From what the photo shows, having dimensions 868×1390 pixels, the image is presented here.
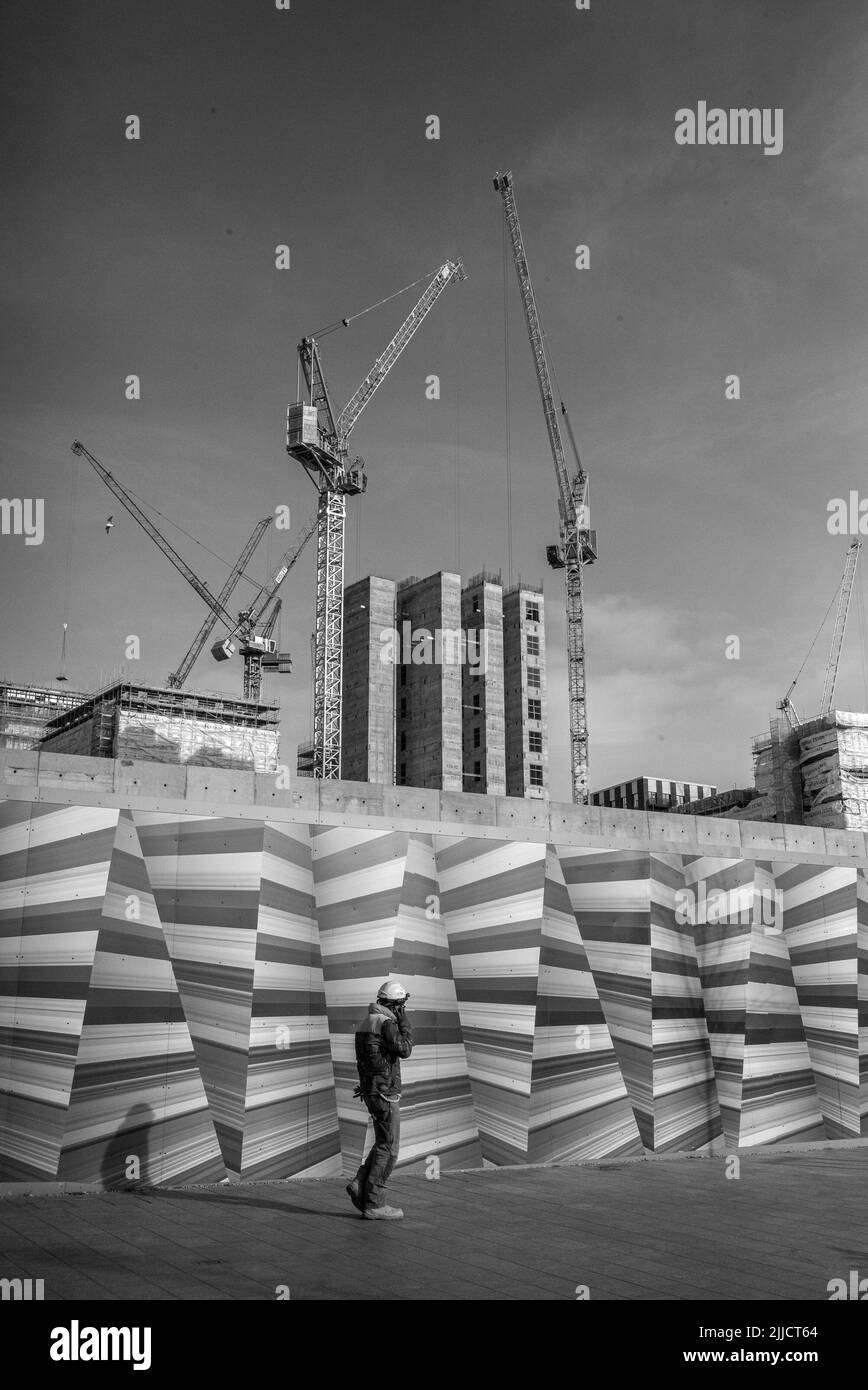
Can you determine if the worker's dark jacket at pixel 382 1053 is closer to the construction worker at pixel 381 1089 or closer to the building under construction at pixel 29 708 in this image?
the construction worker at pixel 381 1089

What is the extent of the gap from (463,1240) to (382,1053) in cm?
170

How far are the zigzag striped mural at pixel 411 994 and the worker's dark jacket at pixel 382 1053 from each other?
7.88ft

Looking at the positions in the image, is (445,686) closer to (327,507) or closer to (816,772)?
(327,507)

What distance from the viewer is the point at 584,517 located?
8962 centimetres

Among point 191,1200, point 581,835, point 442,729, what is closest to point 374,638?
point 442,729

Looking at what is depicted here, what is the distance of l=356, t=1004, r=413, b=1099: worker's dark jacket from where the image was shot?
9742 mm

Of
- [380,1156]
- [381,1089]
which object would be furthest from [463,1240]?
[381,1089]

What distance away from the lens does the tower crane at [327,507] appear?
72.9 m

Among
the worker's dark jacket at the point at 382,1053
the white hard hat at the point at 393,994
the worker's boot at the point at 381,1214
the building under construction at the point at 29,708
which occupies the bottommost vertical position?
the worker's boot at the point at 381,1214

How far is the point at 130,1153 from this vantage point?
11031 mm

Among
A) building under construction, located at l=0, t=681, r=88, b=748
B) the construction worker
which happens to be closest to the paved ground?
the construction worker

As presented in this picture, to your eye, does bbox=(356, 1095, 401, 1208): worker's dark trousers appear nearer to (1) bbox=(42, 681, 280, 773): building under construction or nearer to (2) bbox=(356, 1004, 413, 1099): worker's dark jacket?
(2) bbox=(356, 1004, 413, 1099): worker's dark jacket

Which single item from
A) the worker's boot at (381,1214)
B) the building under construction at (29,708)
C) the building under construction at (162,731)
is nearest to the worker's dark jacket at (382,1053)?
the worker's boot at (381,1214)
